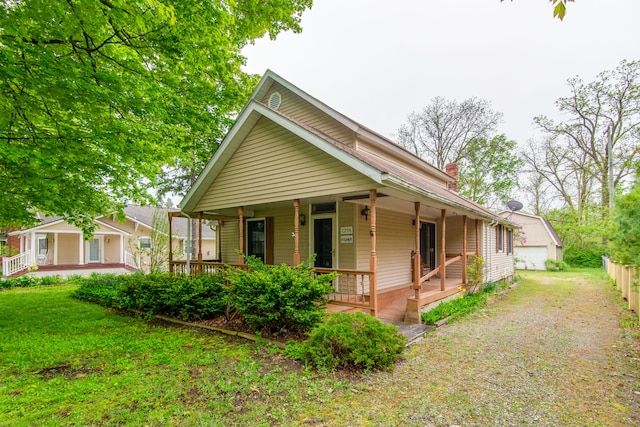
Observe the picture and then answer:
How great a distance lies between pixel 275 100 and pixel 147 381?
29.6ft

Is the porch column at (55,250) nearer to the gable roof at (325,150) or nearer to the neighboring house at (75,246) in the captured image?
the neighboring house at (75,246)

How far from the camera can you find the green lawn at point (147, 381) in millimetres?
3438

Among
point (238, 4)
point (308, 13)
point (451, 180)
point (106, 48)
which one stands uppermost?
point (308, 13)

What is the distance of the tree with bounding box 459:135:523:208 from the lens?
2506 cm

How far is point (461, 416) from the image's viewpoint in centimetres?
338

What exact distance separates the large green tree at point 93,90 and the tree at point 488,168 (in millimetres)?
21179

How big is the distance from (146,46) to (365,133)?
5690mm

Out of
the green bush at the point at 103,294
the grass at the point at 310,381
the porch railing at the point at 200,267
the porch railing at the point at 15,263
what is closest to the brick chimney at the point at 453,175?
the grass at the point at 310,381

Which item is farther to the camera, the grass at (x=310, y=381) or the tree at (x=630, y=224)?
the tree at (x=630, y=224)

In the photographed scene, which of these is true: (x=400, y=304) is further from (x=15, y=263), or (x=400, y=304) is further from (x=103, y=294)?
(x=15, y=263)

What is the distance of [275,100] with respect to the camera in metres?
10.8

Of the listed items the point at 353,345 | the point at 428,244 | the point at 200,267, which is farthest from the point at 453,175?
the point at 353,345

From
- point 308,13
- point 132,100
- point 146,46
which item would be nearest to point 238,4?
point 308,13

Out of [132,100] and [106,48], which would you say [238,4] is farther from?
[132,100]
